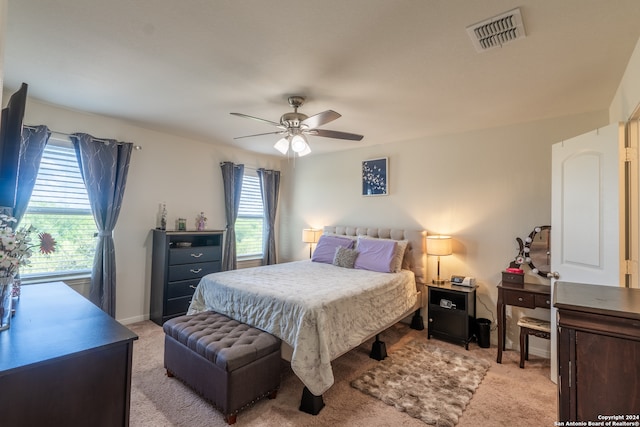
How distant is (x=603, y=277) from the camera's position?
221 cm

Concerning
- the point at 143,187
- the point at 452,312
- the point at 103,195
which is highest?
the point at 143,187

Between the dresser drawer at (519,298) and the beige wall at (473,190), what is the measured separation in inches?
18.9

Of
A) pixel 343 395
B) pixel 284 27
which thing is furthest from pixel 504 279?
pixel 284 27

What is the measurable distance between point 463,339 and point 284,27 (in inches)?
137

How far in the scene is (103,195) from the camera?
347cm

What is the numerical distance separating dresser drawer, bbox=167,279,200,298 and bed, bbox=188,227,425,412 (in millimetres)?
880

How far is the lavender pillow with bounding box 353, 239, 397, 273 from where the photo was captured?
362 centimetres

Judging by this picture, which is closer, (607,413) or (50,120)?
(607,413)

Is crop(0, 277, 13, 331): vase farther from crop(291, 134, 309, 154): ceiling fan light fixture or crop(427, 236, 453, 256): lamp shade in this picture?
crop(427, 236, 453, 256): lamp shade

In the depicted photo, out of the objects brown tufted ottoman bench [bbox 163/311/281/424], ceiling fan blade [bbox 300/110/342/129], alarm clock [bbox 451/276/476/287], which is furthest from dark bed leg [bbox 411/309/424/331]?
ceiling fan blade [bbox 300/110/342/129]

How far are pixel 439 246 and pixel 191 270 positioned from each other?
10.6 feet

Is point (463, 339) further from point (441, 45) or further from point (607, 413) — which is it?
point (441, 45)

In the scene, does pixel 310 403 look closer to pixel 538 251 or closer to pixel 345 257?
pixel 345 257

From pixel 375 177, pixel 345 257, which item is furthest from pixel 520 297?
pixel 375 177
